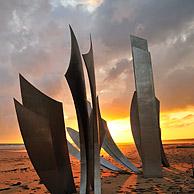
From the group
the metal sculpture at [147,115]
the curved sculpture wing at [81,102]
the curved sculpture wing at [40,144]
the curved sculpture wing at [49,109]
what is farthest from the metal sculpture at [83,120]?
the metal sculpture at [147,115]

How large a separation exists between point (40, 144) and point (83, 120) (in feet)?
4.64

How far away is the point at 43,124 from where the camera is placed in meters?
6.93

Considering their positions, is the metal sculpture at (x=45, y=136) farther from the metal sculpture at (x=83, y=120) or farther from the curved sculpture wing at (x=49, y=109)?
the metal sculpture at (x=83, y=120)

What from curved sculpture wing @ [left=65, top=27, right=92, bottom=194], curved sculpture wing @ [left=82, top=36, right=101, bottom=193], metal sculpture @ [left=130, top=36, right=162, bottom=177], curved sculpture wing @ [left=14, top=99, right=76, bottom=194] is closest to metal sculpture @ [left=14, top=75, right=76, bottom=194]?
curved sculpture wing @ [left=14, top=99, right=76, bottom=194]

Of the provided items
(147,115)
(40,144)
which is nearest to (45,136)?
(40,144)

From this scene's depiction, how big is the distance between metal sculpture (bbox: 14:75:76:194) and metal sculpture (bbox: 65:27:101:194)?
1.51ft

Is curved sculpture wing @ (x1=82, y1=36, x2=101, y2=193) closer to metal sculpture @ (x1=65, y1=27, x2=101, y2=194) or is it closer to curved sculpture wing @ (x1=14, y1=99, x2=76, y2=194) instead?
metal sculpture @ (x1=65, y1=27, x2=101, y2=194)

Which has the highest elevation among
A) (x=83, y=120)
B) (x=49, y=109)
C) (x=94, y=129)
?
(x=49, y=109)

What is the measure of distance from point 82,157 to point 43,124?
5.57 feet

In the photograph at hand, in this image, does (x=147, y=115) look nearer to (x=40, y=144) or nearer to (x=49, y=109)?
(x=49, y=109)

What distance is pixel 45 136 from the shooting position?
693 cm

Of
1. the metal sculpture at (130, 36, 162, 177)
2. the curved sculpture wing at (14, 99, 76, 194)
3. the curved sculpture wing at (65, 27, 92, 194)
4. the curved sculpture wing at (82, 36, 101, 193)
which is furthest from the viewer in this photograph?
the metal sculpture at (130, 36, 162, 177)

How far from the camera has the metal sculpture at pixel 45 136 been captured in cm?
677

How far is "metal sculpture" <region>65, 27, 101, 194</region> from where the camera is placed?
23.5 ft
